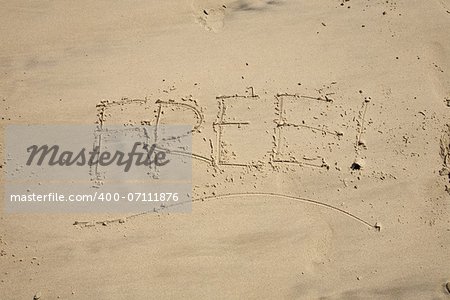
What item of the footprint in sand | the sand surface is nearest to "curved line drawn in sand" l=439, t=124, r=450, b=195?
the sand surface

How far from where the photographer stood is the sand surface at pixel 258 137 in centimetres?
321

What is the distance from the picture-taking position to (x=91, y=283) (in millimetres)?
3195

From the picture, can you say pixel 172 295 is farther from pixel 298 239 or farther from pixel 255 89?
pixel 255 89

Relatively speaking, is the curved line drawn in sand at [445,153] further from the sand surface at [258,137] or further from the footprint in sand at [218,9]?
the footprint in sand at [218,9]

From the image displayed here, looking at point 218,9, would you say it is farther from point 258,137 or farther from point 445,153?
point 445,153

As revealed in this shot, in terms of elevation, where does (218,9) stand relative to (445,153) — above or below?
above

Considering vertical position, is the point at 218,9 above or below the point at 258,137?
above

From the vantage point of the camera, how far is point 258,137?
10.9 feet

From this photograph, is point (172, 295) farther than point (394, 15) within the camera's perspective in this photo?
No

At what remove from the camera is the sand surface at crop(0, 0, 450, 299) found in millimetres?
3213

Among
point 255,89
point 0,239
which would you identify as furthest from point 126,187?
point 255,89

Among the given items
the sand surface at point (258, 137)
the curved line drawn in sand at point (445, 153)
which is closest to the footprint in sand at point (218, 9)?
the sand surface at point (258, 137)

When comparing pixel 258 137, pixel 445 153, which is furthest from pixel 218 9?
pixel 445 153

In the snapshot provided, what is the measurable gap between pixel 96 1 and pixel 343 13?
210cm
